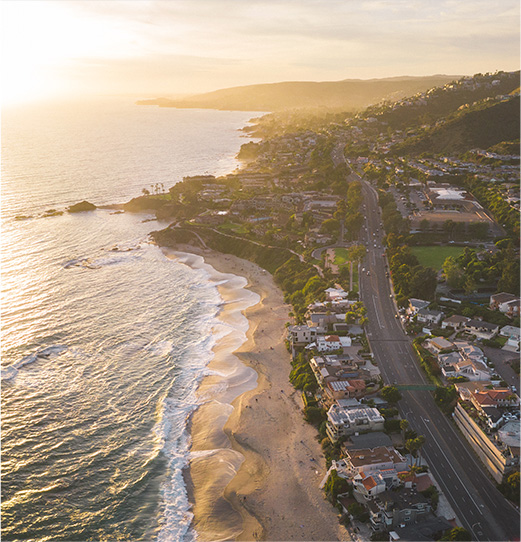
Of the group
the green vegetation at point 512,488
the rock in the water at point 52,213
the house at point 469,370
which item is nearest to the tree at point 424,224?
the house at point 469,370

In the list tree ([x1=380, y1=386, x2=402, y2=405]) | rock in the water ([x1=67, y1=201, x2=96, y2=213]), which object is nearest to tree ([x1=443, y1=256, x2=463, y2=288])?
tree ([x1=380, y1=386, x2=402, y2=405])

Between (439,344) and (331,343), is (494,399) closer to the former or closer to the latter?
(439,344)

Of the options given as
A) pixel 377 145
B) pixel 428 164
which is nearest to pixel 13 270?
pixel 428 164

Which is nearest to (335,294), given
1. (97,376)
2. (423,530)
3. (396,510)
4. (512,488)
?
(97,376)

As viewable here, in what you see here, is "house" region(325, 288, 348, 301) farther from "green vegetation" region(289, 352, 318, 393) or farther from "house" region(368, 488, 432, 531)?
"house" region(368, 488, 432, 531)

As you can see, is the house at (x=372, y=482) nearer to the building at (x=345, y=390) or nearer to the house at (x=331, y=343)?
the building at (x=345, y=390)

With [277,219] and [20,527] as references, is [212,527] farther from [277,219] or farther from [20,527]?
[277,219]
